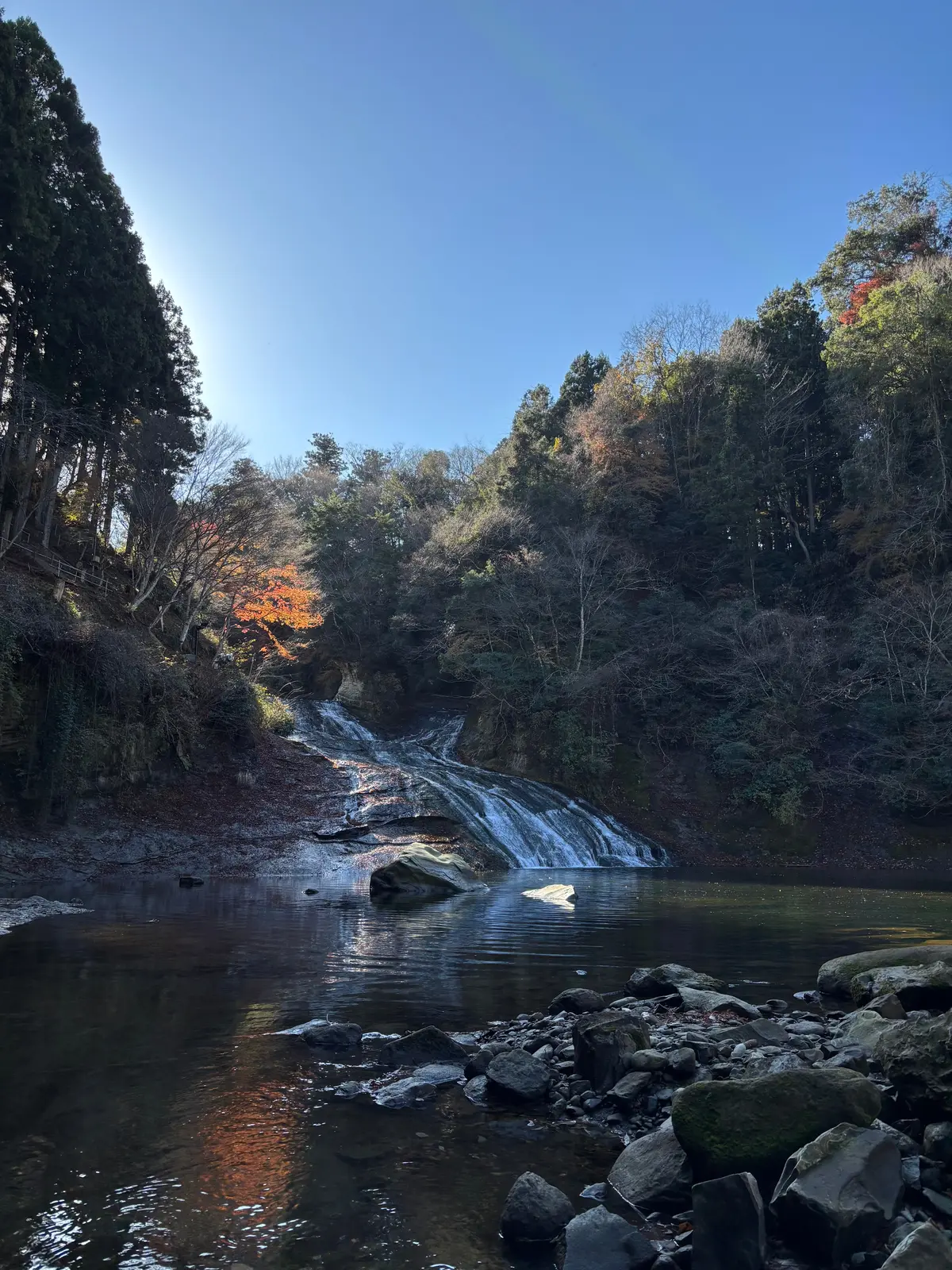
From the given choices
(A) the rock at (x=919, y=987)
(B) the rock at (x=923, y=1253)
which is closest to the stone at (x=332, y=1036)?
(A) the rock at (x=919, y=987)

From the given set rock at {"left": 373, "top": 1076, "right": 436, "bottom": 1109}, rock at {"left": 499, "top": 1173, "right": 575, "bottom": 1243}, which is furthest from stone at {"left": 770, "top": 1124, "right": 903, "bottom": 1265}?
rock at {"left": 373, "top": 1076, "right": 436, "bottom": 1109}

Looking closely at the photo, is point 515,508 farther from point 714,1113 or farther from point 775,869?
point 714,1113

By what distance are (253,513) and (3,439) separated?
767 cm

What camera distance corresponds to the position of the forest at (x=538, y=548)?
23.1 m

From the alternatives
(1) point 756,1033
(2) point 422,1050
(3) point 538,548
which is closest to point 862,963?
(1) point 756,1033

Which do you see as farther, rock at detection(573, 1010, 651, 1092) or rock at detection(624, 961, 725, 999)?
rock at detection(624, 961, 725, 999)

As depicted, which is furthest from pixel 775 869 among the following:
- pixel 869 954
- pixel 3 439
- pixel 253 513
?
pixel 3 439

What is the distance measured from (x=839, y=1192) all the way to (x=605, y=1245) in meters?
1.08

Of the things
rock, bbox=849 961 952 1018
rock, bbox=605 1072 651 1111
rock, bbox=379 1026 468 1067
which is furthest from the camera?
rock, bbox=849 961 952 1018

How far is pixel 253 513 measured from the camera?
2825cm

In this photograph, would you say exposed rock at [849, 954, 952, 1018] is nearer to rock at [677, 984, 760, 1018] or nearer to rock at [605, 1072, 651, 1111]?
rock at [677, 984, 760, 1018]

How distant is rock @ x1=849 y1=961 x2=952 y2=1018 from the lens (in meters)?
7.04

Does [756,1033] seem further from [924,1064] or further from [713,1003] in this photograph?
[924,1064]

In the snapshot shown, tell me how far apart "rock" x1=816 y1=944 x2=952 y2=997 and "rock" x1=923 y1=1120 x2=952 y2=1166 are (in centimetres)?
452
